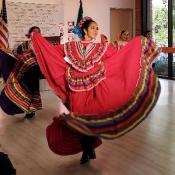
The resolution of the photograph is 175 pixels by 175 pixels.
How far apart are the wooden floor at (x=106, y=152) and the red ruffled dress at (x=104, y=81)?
461 millimetres

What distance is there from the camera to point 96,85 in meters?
2.57

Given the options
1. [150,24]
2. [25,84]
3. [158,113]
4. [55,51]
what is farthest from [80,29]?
[150,24]

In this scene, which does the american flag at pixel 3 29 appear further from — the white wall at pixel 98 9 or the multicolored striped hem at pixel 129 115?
the multicolored striped hem at pixel 129 115

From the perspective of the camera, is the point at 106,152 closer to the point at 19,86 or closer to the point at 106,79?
the point at 106,79

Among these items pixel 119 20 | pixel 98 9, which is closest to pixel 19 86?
pixel 98 9

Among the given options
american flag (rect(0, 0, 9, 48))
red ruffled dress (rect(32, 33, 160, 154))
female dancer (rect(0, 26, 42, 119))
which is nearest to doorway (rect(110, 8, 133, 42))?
american flag (rect(0, 0, 9, 48))

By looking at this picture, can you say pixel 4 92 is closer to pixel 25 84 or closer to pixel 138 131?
pixel 25 84

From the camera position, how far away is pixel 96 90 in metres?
2.55

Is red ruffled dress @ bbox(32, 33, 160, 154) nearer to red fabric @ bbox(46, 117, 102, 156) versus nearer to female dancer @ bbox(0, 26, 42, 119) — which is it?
red fabric @ bbox(46, 117, 102, 156)

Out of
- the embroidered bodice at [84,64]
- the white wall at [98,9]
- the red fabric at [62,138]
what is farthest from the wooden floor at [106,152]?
the white wall at [98,9]

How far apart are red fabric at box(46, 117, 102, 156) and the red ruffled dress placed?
46mm

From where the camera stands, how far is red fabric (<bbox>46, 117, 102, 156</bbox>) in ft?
7.95

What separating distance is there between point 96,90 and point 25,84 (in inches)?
77.1

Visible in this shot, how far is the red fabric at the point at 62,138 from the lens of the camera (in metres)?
2.42
